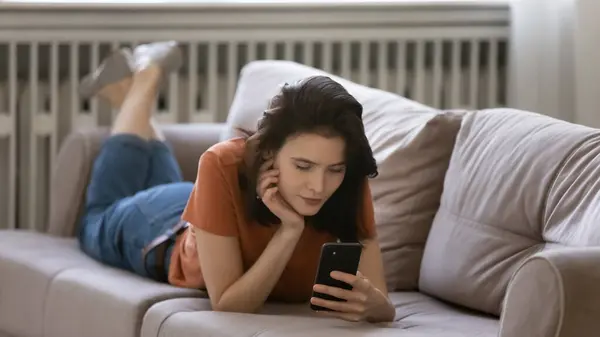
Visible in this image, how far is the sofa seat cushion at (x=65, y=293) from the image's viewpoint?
2107 mm

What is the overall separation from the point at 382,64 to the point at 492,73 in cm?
33

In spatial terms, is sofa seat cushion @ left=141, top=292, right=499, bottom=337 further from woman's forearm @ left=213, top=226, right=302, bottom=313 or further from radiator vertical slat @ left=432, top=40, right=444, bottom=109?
radiator vertical slat @ left=432, top=40, right=444, bottom=109

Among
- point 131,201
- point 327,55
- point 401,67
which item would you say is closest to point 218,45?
point 327,55

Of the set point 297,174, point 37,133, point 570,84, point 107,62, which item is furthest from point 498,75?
point 297,174

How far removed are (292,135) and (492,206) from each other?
1.47ft

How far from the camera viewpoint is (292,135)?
6.16 ft

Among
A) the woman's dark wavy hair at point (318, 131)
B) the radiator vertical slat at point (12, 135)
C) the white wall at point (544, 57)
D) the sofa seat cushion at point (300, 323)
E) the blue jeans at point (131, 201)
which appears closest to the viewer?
the sofa seat cushion at point (300, 323)

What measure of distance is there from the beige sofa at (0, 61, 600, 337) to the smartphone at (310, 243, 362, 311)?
66mm

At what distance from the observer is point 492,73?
3.29 metres

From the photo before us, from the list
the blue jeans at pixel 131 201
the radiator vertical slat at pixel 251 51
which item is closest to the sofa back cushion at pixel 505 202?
the blue jeans at pixel 131 201

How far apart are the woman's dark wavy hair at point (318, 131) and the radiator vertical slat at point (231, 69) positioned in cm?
133

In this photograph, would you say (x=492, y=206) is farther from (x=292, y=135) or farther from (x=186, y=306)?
(x=186, y=306)

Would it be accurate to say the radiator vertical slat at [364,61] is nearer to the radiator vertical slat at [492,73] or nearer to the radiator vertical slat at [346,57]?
the radiator vertical slat at [346,57]

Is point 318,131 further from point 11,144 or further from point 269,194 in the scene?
Result: point 11,144
